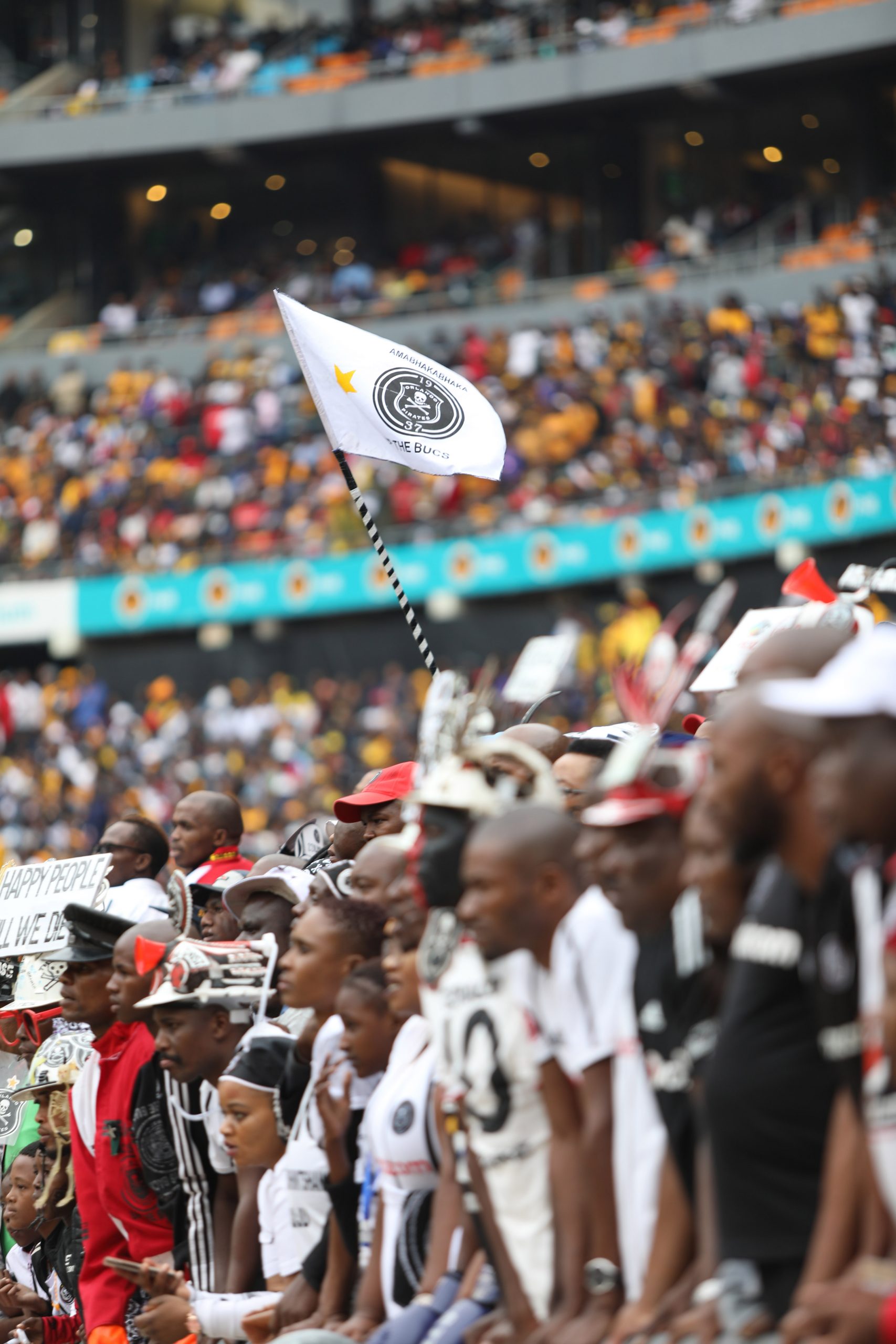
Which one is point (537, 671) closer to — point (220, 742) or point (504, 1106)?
point (504, 1106)

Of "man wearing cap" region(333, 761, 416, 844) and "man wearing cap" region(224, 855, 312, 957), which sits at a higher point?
"man wearing cap" region(333, 761, 416, 844)

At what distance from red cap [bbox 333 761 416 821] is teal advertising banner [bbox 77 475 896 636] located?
1398 centimetres

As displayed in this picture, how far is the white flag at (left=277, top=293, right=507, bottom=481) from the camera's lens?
22.2 ft

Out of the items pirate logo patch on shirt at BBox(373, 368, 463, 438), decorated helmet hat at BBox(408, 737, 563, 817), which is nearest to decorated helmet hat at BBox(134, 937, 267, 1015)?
decorated helmet hat at BBox(408, 737, 563, 817)

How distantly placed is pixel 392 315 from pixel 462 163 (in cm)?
481

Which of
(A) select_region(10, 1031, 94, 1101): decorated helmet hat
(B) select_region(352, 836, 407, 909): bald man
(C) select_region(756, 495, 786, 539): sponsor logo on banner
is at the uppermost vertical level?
(B) select_region(352, 836, 407, 909): bald man

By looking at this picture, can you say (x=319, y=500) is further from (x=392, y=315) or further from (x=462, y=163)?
(x=462, y=163)

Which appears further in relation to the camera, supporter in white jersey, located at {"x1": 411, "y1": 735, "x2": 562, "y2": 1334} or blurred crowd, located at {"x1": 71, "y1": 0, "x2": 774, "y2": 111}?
blurred crowd, located at {"x1": 71, "y1": 0, "x2": 774, "y2": 111}

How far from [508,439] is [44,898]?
57.0ft

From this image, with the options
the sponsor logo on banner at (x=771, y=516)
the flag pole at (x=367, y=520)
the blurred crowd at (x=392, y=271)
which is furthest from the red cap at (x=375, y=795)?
the blurred crowd at (x=392, y=271)

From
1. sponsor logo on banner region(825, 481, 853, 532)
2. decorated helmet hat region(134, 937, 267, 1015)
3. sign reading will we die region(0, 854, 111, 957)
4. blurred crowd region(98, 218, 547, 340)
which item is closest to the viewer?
decorated helmet hat region(134, 937, 267, 1015)

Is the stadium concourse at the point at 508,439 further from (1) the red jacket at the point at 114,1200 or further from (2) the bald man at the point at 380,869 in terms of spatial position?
(2) the bald man at the point at 380,869

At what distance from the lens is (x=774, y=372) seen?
22.0 metres

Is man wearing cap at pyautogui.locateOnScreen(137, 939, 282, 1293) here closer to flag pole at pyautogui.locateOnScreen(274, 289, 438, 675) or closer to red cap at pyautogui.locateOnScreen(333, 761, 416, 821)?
red cap at pyautogui.locateOnScreen(333, 761, 416, 821)
